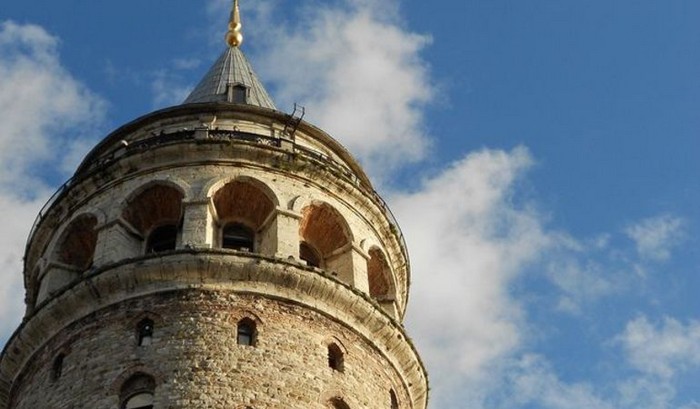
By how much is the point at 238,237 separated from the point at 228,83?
24.4ft

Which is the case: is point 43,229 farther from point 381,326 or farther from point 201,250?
point 381,326

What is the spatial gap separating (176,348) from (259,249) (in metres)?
4.23

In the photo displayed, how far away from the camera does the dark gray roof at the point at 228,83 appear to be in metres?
32.9

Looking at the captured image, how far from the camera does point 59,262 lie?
91.0 ft

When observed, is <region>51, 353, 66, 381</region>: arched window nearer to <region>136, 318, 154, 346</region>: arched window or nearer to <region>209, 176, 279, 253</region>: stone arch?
<region>136, 318, 154, 346</region>: arched window

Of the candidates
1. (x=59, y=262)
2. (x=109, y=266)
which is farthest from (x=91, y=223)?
(x=109, y=266)

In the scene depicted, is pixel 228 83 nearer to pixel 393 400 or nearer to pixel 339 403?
pixel 393 400

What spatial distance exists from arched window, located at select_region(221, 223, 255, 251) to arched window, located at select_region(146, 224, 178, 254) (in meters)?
1.05

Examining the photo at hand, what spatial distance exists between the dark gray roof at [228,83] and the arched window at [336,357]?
8.90 metres

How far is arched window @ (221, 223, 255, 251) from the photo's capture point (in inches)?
1073

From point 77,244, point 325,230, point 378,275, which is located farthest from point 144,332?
point 378,275

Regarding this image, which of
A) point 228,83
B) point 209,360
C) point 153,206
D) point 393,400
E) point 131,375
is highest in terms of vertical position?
point 228,83

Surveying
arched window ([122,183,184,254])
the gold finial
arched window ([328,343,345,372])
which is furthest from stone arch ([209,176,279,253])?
the gold finial

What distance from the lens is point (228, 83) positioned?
1331 inches
